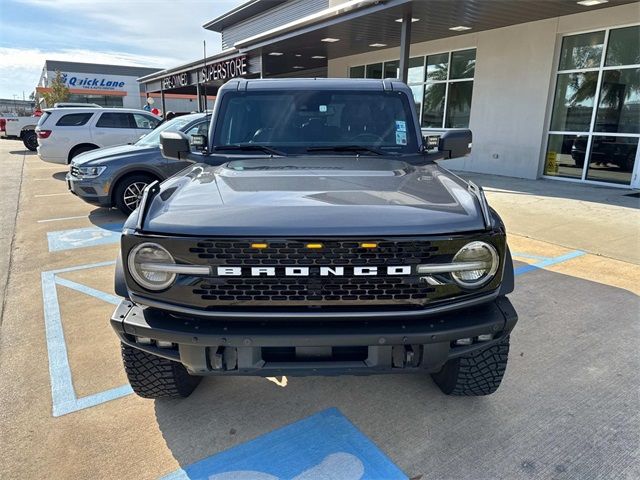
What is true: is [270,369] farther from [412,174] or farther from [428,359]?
[412,174]

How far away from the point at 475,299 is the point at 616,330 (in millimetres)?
2290

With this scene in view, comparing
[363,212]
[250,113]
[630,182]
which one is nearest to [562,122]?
[630,182]

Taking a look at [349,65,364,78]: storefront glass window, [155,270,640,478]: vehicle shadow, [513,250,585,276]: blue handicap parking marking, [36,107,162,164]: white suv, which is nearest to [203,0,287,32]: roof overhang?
[349,65,364,78]: storefront glass window

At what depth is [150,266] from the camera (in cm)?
208

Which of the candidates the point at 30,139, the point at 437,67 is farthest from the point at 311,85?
the point at 30,139

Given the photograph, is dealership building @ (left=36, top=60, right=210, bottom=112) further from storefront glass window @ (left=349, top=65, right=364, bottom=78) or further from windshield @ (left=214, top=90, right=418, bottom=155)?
windshield @ (left=214, top=90, right=418, bottom=155)

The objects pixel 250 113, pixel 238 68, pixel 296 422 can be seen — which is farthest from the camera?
pixel 238 68

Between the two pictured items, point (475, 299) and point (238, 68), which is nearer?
point (475, 299)

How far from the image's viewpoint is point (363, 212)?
2.10 metres

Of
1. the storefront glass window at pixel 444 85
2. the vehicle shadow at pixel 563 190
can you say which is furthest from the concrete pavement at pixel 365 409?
the storefront glass window at pixel 444 85

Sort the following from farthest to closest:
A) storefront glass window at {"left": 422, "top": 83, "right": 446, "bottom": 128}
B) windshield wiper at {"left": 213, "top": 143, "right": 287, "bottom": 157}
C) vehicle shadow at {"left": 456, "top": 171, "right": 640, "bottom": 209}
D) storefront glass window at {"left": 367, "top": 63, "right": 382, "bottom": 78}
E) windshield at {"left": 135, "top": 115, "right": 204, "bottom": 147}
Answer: storefront glass window at {"left": 367, "top": 63, "right": 382, "bottom": 78} < storefront glass window at {"left": 422, "top": 83, "right": 446, "bottom": 128} < vehicle shadow at {"left": 456, "top": 171, "right": 640, "bottom": 209} < windshield at {"left": 135, "top": 115, "right": 204, "bottom": 147} < windshield wiper at {"left": 213, "top": 143, "right": 287, "bottom": 157}

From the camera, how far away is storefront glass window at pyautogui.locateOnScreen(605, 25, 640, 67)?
31.3 ft

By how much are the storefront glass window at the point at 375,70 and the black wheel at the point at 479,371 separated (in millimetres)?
15844

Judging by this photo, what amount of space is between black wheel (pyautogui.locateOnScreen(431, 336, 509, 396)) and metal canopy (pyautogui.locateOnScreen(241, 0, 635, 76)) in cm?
919
